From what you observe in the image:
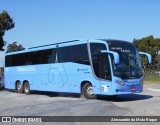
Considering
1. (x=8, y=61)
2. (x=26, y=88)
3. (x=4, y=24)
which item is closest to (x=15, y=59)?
(x=8, y=61)

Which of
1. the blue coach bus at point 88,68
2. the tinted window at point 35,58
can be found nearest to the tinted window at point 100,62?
the blue coach bus at point 88,68

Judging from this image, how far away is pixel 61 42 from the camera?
22.4m

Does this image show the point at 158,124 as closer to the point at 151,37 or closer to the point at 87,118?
the point at 87,118

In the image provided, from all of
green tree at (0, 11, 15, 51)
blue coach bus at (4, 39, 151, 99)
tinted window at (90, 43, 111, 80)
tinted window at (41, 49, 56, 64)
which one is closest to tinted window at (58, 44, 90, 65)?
blue coach bus at (4, 39, 151, 99)

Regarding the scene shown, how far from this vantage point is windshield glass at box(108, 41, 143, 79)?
61.1ft

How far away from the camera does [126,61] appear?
62.2ft

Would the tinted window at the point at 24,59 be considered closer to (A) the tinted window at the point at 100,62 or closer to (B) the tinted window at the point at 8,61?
(B) the tinted window at the point at 8,61

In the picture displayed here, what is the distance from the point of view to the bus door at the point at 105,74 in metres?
18.6

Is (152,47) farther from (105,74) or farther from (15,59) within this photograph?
(105,74)

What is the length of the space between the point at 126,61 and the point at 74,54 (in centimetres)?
323

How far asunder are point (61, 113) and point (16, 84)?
14779 millimetres

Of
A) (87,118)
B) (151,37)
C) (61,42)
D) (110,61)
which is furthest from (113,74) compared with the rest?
(151,37)

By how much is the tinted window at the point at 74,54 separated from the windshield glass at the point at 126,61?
165 cm

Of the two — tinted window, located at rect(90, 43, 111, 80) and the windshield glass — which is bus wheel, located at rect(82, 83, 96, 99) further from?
A: the windshield glass
